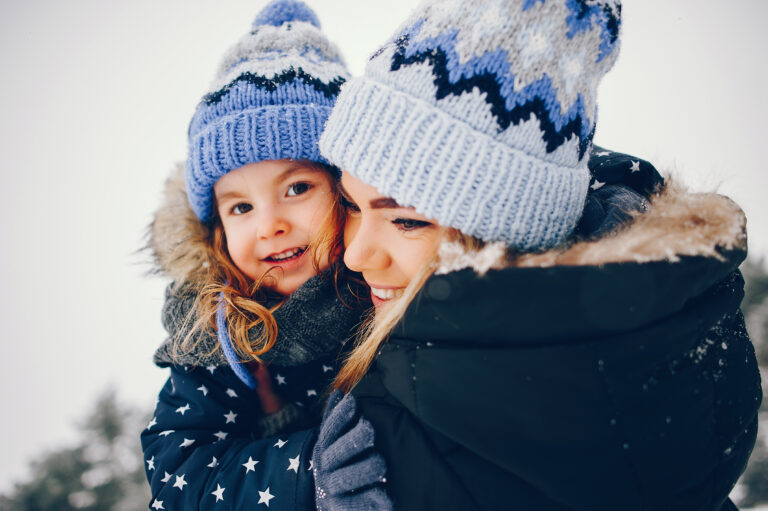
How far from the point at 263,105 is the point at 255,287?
722 mm

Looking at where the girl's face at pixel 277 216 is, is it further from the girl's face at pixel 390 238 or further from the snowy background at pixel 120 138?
the snowy background at pixel 120 138

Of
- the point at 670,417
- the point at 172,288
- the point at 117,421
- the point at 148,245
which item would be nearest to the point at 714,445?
the point at 670,417

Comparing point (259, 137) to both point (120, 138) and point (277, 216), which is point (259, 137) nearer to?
point (277, 216)

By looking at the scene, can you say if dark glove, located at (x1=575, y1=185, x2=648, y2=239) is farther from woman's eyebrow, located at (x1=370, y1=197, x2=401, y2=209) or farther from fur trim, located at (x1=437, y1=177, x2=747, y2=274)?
woman's eyebrow, located at (x1=370, y1=197, x2=401, y2=209)

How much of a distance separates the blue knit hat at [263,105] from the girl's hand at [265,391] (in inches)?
29.1

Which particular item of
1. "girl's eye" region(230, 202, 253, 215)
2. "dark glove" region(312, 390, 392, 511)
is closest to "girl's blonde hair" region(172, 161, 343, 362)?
"girl's eye" region(230, 202, 253, 215)

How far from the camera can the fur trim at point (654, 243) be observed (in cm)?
89

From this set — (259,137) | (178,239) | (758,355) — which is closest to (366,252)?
(259,137)

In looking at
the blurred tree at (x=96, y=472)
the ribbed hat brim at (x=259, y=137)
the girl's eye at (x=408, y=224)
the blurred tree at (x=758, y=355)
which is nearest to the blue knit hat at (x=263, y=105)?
the ribbed hat brim at (x=259, y=137)

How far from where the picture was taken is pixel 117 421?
210 inches

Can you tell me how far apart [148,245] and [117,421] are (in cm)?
468

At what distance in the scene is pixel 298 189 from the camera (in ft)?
5.25

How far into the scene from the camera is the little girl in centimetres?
144

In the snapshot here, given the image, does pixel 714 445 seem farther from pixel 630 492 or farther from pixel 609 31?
pixel 609 31
